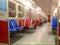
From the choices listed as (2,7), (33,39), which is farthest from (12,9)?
(2,7)

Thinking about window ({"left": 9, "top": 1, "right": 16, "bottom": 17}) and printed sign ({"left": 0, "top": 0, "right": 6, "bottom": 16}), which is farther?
window ({"left": 9, "top": 1, "right": 16, "bottom": 17})

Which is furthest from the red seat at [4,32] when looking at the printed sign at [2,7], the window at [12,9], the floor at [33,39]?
the window at [12,9]

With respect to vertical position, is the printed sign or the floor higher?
the printed sign

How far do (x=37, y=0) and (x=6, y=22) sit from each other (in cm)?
938

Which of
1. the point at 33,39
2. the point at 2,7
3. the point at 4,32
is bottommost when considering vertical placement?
the point at 33,39

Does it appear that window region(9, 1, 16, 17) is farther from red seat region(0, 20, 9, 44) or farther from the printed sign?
red seat region(0, 20, 9, 44)

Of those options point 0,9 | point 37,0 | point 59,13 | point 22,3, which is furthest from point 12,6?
point 37,0

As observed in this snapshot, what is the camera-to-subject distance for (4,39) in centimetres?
455

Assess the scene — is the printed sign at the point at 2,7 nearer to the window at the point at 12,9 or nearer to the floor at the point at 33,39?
the floor at the point at 33,39

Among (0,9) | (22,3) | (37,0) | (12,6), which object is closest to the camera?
(0,9)

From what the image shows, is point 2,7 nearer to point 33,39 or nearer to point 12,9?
point 33,39

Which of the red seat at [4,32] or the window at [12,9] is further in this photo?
the window at [12,9]

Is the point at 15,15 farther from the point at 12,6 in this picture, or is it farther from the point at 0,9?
the point at 0,9

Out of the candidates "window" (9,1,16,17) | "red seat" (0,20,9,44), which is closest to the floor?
"red seat" (0,20,9,44)
